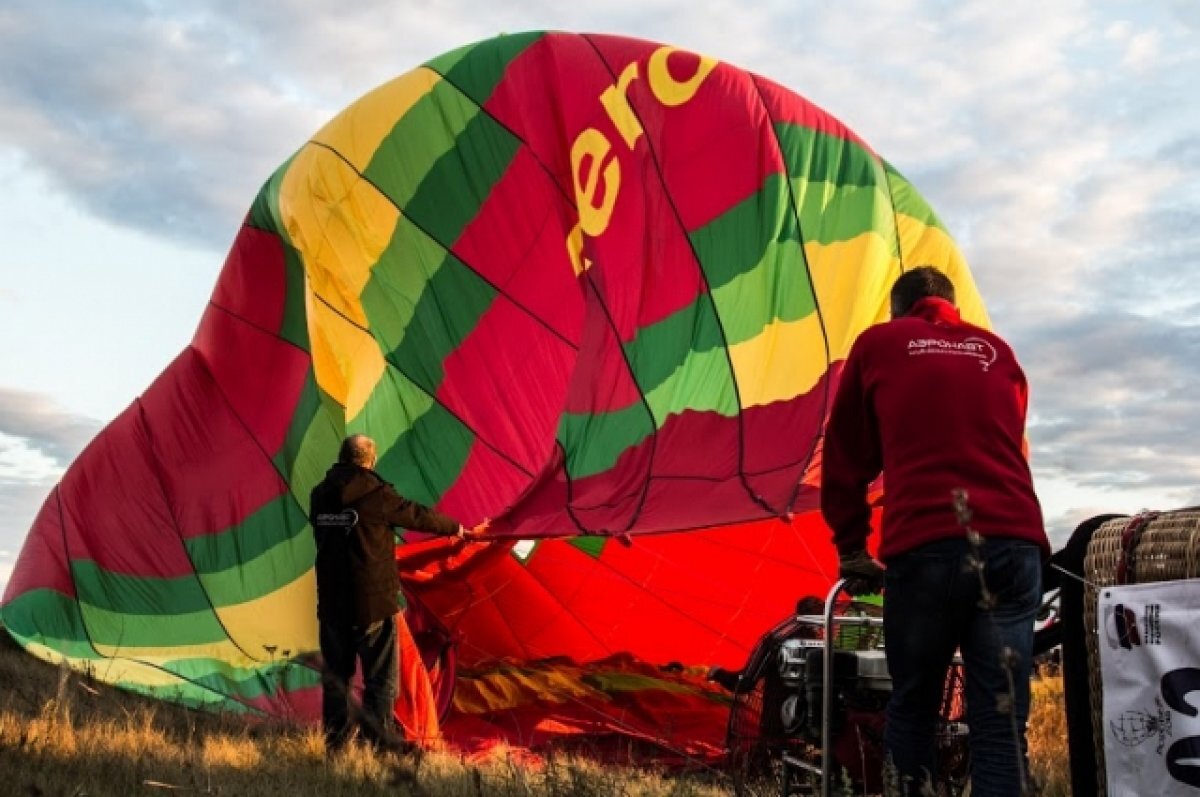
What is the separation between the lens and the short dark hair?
3.39 metres

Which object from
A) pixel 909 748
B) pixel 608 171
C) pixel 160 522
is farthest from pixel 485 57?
pixel 909 748

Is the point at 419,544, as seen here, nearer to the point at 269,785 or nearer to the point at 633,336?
the point at 633,336

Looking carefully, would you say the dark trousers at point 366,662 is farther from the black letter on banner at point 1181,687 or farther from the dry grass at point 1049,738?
the black letter on banner at point 1181,687

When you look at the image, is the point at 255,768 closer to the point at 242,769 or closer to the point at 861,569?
the point at 242,769

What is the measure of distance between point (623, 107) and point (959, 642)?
4.66 meters

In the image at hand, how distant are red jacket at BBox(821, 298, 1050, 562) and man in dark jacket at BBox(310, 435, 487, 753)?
2.78 metres

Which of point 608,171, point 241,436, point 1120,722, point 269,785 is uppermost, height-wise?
point 608,171

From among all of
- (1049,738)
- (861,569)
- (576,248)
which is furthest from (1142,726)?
(576,248)

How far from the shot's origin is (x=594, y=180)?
7.13 m

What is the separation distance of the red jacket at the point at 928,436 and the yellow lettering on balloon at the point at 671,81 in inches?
161

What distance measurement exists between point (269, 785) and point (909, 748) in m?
2.00

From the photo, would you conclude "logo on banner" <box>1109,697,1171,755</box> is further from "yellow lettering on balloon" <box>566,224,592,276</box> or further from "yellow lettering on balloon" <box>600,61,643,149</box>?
"yellow lettering on balloon" <box>566,224,592,276</box>

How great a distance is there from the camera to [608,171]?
7090 millimetres

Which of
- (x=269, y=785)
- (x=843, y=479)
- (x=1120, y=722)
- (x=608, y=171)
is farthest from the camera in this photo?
(x=608, y=171)
